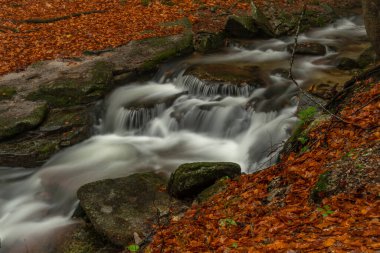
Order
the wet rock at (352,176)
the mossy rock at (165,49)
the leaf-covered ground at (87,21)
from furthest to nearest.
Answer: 1. the leaf-covered ground at (87,21)
2. the mossy rock at (165,49)
3. the wet rock at (352,176)

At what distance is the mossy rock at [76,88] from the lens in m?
10.7

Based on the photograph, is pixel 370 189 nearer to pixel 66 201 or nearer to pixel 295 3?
pixel 66 201

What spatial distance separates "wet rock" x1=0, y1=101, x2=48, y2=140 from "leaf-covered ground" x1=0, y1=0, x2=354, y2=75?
1975 mm

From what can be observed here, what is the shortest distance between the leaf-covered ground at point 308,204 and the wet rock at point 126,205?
716mm

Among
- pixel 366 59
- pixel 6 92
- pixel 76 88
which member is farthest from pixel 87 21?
pixel 366 59

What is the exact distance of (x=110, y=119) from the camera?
11062 mm

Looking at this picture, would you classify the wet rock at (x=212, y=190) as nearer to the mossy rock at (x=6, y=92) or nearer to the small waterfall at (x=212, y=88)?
the small waterfall at (x=212, y=88)

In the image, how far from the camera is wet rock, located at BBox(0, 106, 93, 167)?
31.0ft

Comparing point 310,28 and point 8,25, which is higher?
point 8,25

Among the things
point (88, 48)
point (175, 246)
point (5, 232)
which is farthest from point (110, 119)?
point (175, 246)

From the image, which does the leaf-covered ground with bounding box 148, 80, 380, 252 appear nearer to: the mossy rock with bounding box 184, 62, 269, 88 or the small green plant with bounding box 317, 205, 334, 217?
the small green plant with bounding box 317, 205, 334, 217

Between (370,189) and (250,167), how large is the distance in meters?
4.54

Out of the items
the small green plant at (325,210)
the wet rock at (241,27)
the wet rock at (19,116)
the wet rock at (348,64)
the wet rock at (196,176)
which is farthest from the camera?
the wet rock at (241,27)

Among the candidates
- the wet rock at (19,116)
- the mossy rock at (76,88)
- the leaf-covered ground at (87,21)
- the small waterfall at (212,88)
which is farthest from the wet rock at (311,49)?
the wet rock at (19,116)
